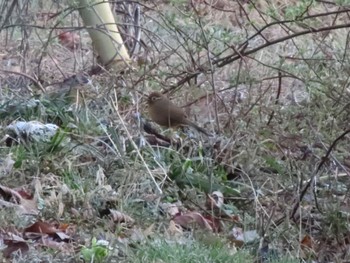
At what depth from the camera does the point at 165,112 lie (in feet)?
18.7

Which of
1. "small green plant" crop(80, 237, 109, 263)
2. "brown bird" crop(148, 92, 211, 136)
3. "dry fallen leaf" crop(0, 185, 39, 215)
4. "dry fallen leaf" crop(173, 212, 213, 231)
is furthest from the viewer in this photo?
"brown bird" crop(148, 92, 211, 136)

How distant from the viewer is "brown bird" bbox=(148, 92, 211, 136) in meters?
5.69

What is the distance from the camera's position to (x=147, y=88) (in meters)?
6.71

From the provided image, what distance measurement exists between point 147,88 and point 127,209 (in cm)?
201

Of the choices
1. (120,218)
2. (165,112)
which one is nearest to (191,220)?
(120,218)

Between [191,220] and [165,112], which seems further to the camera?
[165,112]

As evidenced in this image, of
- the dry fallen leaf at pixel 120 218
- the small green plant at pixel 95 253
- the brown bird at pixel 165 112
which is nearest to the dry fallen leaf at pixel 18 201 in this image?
the dry fallen leaf at pixel 120 218

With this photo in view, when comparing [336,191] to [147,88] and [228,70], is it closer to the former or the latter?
[147,88]

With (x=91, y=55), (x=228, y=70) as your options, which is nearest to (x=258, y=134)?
(x=228, y=70)

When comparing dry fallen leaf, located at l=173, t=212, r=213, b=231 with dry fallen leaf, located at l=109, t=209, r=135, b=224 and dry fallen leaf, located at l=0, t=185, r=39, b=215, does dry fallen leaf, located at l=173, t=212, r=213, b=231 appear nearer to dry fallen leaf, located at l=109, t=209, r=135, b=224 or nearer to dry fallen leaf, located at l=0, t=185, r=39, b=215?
dry fallen leaf, located at l=109, t=209, r=135, b=224

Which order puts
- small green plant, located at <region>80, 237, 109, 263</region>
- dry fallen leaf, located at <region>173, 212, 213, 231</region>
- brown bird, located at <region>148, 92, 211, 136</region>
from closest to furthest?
small green plant, located at <region>80, 237, 109, 263</region> → dry fallen leaf, located at <region>173, 212, 213, 231</region> → brown bird, located at <region>148, 92, 211, 136</region>

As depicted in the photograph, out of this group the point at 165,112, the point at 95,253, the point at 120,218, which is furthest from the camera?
the point at 165,112

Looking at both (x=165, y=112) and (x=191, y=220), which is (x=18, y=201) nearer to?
(x=191, y=220)

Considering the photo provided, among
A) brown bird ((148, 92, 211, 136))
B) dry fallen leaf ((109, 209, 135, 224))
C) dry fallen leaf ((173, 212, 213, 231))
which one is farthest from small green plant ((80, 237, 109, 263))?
brown bird ((148, 92, 211, 136))
